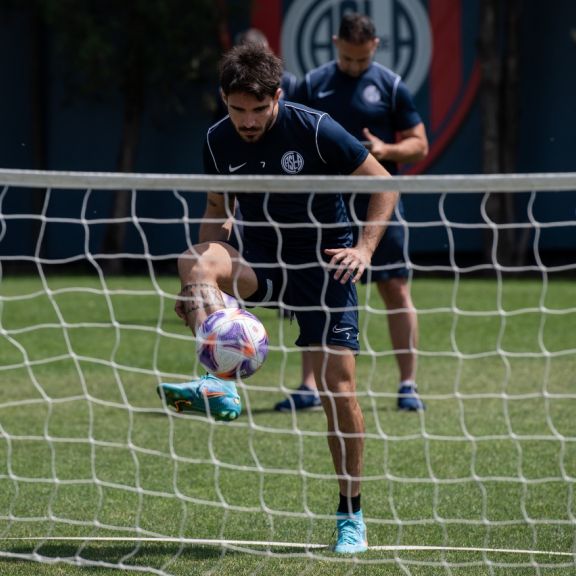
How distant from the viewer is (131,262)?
1767 cm

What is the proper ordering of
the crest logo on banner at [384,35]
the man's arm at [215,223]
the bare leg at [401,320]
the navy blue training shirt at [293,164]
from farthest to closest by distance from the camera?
the crest logo on banner at [384,35] < the bare leg at [401,320] < the man's arm at [215,223] < the navy blue training shirt at [293,164]

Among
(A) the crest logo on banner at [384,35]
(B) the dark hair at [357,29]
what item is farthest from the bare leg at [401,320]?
(A) the crest logo on banner at [384,35]

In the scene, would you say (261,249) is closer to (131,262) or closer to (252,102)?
(252,102)

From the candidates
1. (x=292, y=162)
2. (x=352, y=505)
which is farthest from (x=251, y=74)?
(x=352, y=505)

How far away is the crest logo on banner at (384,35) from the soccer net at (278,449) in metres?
5.42

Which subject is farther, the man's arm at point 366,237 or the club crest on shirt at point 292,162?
the club crest on shirt at point 292,162

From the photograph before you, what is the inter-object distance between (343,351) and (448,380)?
365cm

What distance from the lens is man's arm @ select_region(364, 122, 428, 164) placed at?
666 centimetres

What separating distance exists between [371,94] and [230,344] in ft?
10.3

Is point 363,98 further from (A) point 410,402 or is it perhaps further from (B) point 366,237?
(B) point 366,237

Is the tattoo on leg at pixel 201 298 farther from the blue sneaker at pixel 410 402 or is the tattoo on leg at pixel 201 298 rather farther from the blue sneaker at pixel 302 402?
the blue sneaker at pixel 410 402

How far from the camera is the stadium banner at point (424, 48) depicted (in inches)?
610

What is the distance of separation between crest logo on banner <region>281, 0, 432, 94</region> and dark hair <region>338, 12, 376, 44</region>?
8.88 metres

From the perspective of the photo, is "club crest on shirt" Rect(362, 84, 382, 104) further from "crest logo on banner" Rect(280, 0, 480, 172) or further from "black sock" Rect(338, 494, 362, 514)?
"crest logo on banner" Rect(280, 0, 480, 172)
